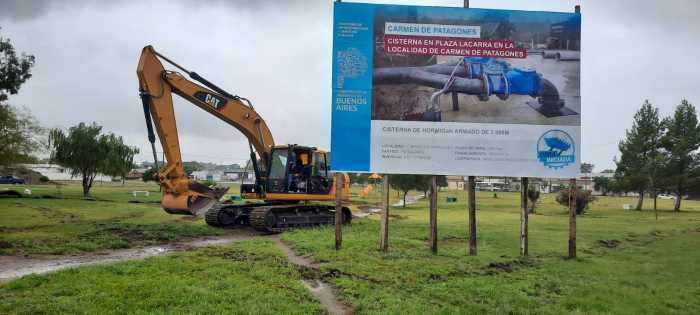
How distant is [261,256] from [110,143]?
3249 centimetres

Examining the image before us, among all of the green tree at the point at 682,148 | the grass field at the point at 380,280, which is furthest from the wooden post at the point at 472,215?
the green tree at the point at 682,148

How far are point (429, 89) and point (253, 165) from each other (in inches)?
354

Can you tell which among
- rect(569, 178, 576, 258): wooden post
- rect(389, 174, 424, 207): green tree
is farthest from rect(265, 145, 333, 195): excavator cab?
rect(389, 174, 424, 207): green tree

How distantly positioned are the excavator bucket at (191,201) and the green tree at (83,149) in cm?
2618

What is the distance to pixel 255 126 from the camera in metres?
17.7

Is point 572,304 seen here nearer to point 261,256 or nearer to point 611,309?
point 611,309

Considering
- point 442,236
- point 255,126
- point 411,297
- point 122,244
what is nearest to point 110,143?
point 255,126

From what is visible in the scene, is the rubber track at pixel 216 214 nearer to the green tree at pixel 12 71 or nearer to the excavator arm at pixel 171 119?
the excavator arm at pixel 171 119

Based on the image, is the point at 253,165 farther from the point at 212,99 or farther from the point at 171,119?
the point at 171,119

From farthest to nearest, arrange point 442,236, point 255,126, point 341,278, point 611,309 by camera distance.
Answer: point 255,126, point 442,236, point 341,278, point 611,309

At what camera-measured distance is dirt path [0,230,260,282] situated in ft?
29.2

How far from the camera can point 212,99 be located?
16344 millimetres

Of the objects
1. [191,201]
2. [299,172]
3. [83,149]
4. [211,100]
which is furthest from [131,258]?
[83,149]

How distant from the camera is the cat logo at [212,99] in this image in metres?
16.0
